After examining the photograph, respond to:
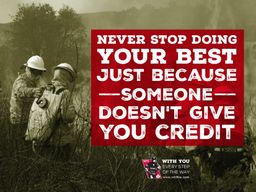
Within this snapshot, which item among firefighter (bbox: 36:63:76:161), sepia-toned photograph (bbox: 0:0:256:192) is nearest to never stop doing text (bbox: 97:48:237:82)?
sepia-toned photograph (bbox: 0:0:256:192)

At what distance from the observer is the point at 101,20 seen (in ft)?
152

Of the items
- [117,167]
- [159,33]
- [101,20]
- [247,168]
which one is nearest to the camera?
[117,167]

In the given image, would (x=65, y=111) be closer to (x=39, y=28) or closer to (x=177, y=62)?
(x=177, y=62)

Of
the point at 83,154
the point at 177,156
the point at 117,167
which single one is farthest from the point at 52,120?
the point at 177,156

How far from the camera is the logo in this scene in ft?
14.6

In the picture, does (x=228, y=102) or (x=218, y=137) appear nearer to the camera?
(x=218, y=137)

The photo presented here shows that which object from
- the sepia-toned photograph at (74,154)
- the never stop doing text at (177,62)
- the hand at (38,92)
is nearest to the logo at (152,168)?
the sepia-toned photograph at (74,154)

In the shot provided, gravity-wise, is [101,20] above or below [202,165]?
above

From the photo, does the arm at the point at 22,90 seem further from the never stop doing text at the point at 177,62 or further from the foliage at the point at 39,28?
the foliage at the point at 39,28

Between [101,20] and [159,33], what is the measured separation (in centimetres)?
4012

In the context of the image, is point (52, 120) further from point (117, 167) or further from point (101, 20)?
point (101, 20)

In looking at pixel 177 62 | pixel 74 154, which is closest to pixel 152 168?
pixel 74 154

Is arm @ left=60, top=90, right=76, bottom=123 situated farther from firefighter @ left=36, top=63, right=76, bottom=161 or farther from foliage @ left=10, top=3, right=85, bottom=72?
foliage @ left=10, top=3, right=85, bottom=72

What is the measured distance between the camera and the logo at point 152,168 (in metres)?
4.45
